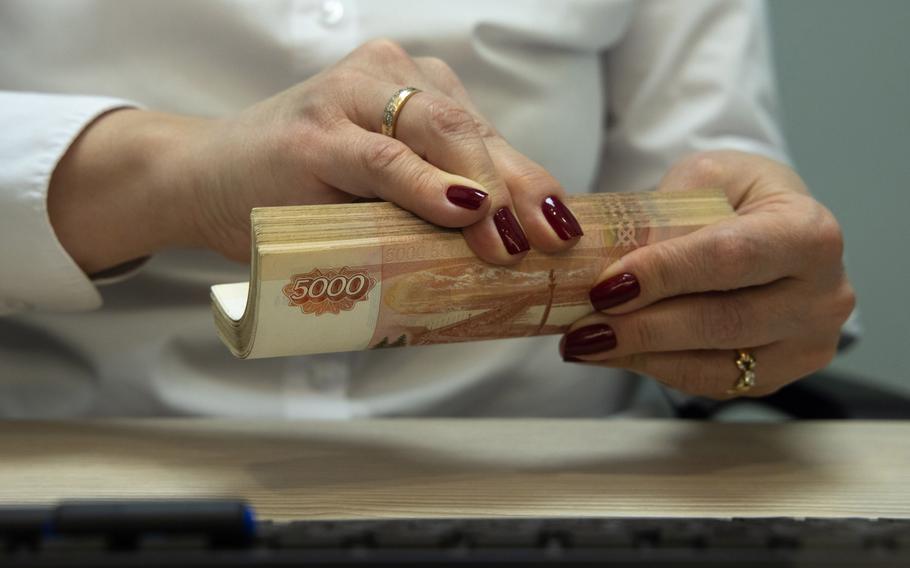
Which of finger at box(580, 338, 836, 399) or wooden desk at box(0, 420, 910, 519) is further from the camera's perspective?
finger at box(580, 338, 836, 399)

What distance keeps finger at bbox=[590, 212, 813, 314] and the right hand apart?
45mm

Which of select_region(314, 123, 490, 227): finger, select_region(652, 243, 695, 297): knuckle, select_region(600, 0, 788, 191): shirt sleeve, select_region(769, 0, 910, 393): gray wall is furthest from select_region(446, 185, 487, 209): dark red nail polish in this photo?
select_region(769, 0, 910, 393): gray wall

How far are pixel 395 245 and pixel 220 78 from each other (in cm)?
32

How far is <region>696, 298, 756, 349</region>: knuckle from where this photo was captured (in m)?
0.55

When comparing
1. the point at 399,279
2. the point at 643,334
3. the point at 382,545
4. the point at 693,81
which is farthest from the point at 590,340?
the point at 693,81

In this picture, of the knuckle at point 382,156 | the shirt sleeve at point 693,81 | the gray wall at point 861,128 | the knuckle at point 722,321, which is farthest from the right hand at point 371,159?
the gray wall at point 861,128

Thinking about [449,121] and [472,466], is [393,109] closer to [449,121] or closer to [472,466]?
[449,121]

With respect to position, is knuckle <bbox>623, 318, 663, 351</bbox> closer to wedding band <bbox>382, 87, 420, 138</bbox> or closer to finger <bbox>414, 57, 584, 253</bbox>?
finger <bbox>414, 57, 584, 253</bbox>

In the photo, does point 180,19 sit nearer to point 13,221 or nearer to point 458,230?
point 13,221

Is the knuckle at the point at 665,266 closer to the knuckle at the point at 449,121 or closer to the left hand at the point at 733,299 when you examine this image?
the left hand at the point at 733,299

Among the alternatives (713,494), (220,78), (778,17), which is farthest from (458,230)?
(778,17)

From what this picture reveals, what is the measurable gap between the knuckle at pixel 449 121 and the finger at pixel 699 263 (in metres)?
0.12

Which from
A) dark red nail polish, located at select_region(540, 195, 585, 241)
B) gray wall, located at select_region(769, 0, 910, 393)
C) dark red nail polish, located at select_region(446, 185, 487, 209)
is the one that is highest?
dark red nail polish, located at select_region(446, 185, 487, 209)

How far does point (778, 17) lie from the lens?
1.36m
